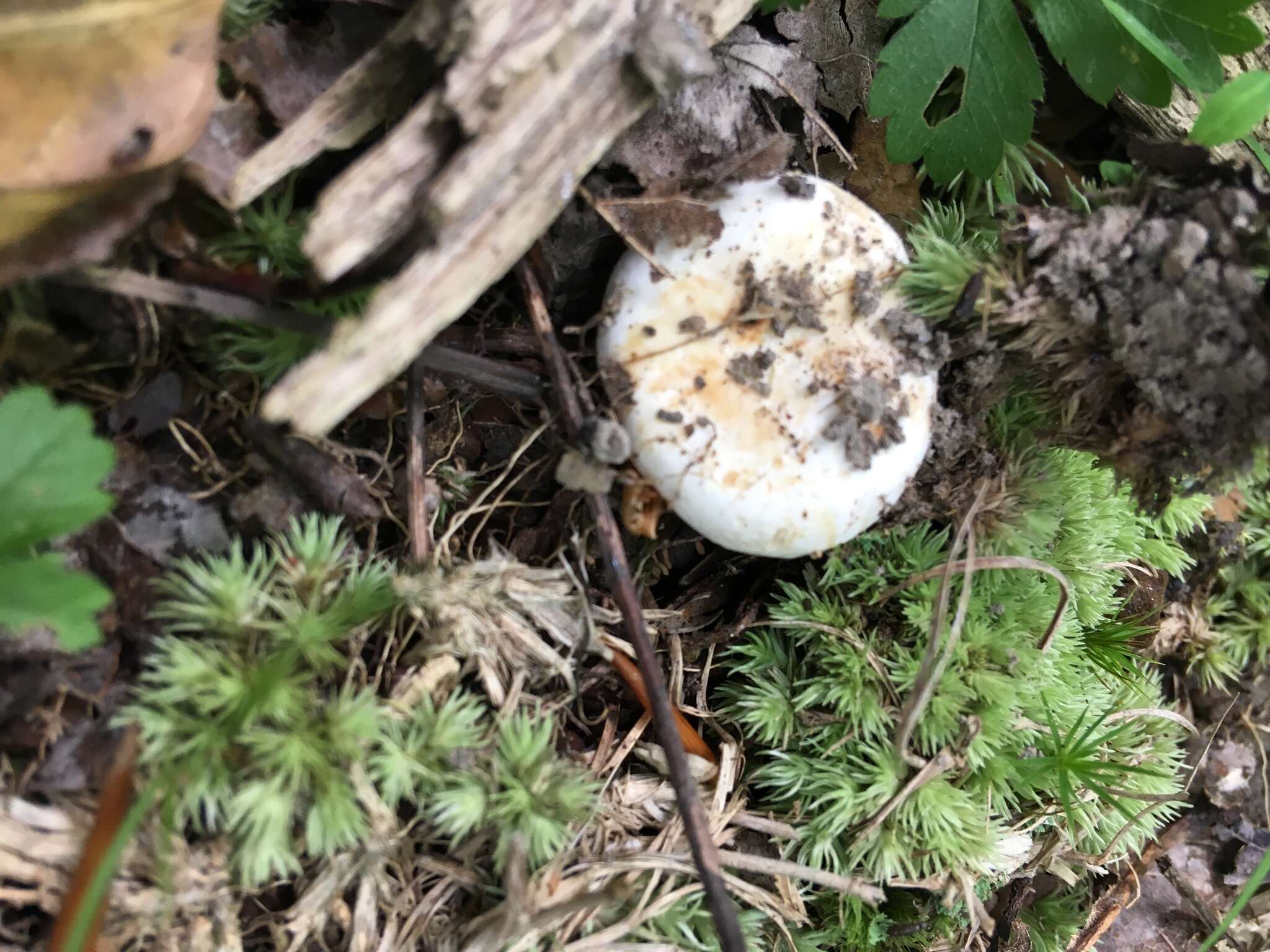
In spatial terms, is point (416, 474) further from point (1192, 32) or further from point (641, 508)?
point (1192, 32)

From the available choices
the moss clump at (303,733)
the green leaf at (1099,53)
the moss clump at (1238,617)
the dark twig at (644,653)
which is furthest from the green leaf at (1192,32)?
the moss clump at (303,733)

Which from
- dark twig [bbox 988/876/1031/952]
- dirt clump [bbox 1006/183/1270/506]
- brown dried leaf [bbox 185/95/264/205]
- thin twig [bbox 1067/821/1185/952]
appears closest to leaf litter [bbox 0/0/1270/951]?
brown dried leaf [bbox 185/95/264/205]

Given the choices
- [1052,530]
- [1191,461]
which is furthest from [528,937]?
[1191,461]

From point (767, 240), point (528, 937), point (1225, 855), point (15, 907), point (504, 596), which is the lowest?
point (1225, 855)

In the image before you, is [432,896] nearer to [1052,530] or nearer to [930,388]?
[930,388]

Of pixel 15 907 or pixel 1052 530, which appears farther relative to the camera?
pixel 1052 530

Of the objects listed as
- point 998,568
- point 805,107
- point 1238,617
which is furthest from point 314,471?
point 1238,617

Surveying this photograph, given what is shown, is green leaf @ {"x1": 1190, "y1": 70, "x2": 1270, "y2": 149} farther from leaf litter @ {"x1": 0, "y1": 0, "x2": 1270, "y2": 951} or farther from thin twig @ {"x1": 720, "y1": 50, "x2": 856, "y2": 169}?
thin twig @ {"x1": 720, "y1": 50, "x2": 856, "y2": 169}
